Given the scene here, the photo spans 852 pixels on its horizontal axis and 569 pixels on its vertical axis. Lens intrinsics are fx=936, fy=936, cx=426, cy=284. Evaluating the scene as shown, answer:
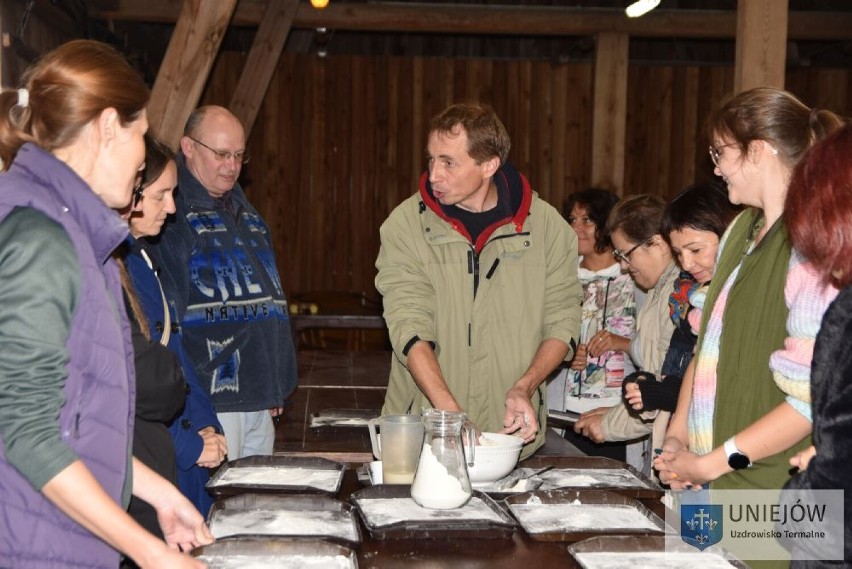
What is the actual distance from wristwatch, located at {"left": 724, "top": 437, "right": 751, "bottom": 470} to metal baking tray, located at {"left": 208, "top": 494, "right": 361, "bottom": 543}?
0.72m

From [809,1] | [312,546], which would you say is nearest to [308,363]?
[312,546]

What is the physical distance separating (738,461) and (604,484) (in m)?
0.38

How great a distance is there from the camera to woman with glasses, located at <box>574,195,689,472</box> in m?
2.74

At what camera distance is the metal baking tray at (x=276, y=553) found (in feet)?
5.13

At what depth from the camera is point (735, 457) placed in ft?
5.87

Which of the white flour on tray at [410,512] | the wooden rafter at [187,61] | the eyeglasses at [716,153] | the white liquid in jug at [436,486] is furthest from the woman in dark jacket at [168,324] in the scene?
the wooden rafter at [187,61]

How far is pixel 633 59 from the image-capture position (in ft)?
31.1

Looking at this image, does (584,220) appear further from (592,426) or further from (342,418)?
(342,418)

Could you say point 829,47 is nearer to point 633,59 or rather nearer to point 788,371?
point 633,59

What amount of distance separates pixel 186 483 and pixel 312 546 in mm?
755

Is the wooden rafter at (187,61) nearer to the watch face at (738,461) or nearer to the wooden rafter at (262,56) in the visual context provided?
the wooden rafter at (262,56)

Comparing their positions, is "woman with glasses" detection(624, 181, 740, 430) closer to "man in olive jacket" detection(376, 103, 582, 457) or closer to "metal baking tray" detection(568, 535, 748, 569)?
"man in olive jacket" detection(376, 103, 582, 457)

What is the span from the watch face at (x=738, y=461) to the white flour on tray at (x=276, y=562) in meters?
0.76

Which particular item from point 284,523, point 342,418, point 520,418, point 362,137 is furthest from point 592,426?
point 362,137
